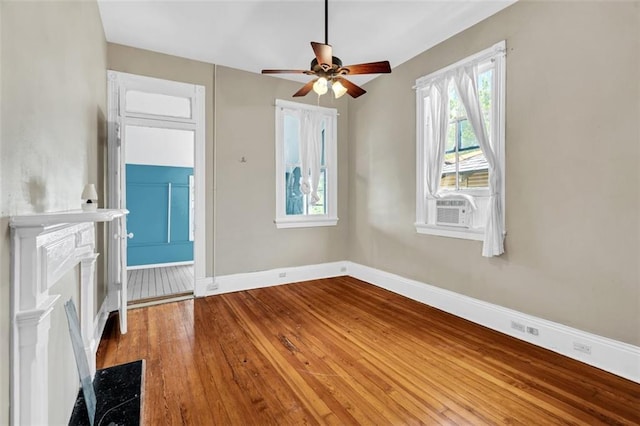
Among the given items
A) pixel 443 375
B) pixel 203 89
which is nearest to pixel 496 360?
pixel 443 375

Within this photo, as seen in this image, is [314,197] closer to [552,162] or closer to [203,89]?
[203,89]

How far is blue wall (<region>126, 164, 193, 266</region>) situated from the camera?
5.68 meters

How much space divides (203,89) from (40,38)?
9.15 feet

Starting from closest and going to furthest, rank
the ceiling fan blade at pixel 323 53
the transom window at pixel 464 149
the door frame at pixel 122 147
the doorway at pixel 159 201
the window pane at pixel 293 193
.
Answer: the ceiling fan blade at pixel 323 53 < the transom window at pixel 464 149 < the door frame at pixel 122 147 < the window pane at pixel 293 193 < the doorway at pixel 159 201

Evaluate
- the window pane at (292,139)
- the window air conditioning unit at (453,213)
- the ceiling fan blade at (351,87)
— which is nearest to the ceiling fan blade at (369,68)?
the ceiling fan blade at (351,87)

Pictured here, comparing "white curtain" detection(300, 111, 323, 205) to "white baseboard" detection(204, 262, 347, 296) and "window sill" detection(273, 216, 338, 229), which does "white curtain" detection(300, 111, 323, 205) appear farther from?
"white baseboard" detection(204, 262, 347, 296)

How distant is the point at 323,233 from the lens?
4953 millimetres

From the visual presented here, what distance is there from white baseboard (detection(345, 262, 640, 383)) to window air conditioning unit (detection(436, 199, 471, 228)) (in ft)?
2.61

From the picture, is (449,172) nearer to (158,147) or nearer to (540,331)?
(540,331)

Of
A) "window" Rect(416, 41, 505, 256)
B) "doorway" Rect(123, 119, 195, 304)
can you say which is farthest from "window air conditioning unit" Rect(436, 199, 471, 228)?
"doorway" Rect(123, 119, 195, 304)

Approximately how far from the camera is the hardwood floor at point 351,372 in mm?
1821

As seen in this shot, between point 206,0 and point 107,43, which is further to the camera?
point 107,43

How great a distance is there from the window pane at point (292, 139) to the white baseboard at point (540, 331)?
2.37m

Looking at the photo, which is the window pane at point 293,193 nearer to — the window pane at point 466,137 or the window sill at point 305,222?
the window sill at point 305,222
